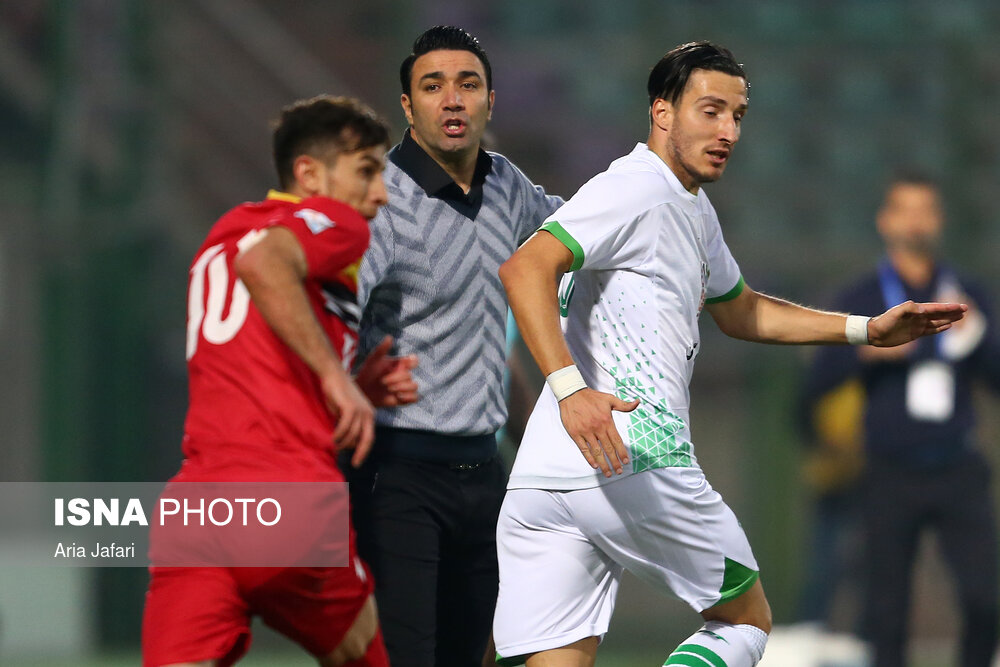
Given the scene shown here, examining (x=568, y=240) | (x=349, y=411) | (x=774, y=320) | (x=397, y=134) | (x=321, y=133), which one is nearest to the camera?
(x=349, y=411)

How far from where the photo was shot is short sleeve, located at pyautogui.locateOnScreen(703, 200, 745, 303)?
4363mm

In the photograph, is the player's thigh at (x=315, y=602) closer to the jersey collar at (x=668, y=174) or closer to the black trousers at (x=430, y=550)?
the black trousers at (x=430, y=550)

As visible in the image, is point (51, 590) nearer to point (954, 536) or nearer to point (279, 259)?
point (954, 536)

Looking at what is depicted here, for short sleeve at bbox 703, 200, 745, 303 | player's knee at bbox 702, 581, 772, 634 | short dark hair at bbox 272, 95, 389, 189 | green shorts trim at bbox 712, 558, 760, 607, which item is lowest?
player's knee at bbox 702, 581, 772, 634

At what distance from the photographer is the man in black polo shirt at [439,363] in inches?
174

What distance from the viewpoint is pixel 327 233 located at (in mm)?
3520

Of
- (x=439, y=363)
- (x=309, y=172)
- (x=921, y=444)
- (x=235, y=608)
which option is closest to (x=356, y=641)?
(x=235, y=608)

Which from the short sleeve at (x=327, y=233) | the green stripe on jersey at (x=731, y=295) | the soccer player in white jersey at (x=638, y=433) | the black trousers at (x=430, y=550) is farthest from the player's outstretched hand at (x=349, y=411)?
the green stripe on jersey at (x=731, y=295)

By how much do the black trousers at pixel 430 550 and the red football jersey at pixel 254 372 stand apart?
0.85 meters

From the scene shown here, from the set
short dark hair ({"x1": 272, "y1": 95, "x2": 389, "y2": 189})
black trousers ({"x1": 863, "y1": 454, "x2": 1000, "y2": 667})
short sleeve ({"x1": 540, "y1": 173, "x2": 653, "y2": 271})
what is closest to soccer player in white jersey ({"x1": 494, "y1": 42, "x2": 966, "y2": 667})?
short sleeve ({"x1": 540, "y1": 173, "x2": 653, "y2": 271})

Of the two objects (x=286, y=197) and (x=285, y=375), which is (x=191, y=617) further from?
(x=286, y=197)

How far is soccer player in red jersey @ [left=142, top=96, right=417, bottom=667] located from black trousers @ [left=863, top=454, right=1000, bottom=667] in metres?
3.99

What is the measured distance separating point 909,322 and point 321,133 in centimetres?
186

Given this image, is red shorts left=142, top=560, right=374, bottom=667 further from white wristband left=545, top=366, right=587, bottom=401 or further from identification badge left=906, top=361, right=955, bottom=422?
identification badge left=906, top=361, right=955, bottom=422
